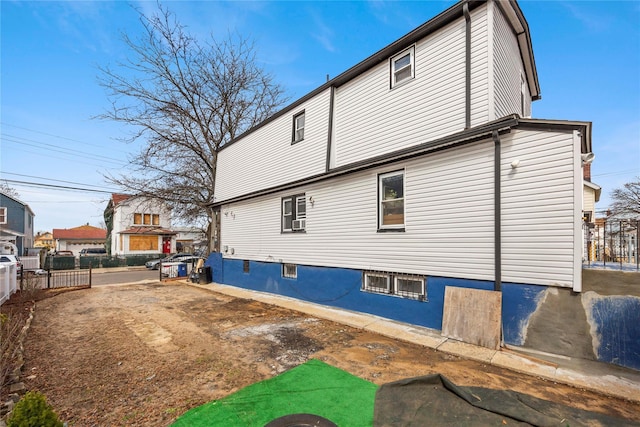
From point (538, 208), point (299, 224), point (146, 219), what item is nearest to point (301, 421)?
point (538, 208)

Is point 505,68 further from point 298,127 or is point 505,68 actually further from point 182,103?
point 182,103

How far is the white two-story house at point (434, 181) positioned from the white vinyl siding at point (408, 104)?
3 cm

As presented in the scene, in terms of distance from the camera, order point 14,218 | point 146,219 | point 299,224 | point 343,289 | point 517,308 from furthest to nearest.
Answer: point 146,219, point 14,218, point 299,224, point 343,289, point 517,308

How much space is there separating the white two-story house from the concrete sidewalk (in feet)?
1.19

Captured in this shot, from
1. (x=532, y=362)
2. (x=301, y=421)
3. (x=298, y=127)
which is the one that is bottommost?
(x=532, y=362)

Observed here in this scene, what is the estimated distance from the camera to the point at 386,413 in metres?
3.25

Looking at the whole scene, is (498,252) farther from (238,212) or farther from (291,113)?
(238,212)

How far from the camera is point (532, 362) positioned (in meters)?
4.67

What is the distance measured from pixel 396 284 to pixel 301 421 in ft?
15.6

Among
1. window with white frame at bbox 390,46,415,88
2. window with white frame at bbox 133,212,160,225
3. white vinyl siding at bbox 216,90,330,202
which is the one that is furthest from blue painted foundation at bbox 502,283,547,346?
window with white frame at bbox 133,212,160,225

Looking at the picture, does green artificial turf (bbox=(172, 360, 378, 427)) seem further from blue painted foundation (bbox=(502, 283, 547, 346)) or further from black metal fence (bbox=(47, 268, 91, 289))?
black metal fence (bbox=(47, 268, 91, 289))

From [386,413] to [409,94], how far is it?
694cm

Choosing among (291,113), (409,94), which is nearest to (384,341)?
(409,94)

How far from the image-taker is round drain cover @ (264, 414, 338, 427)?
3.01 metres
